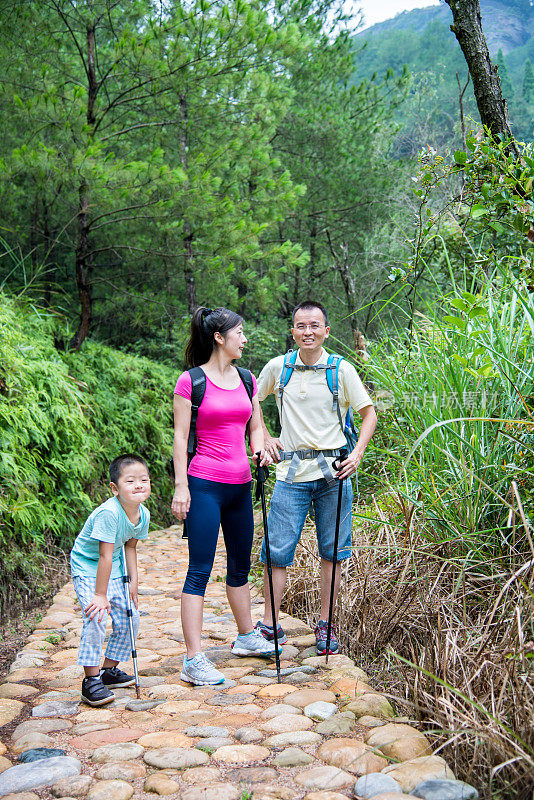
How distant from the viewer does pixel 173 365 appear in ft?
35.6

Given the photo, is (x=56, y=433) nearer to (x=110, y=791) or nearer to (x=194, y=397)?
(x=194, y=397)

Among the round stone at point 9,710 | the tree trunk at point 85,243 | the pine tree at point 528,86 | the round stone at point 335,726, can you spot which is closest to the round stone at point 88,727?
the round stone at point 9,710

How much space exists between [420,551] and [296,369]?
1.12 meters

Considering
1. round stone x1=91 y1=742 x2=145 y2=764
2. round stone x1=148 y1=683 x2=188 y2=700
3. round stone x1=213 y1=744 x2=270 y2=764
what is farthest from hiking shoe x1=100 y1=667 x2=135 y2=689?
round stone x1=213 y1=744 x2=270 y2=764

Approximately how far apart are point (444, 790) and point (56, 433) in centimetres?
Answer: 482

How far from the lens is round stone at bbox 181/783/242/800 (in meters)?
2.15

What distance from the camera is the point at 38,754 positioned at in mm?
2537

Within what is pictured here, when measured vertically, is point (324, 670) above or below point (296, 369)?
below

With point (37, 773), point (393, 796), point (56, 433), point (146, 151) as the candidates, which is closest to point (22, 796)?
point (37, 773)

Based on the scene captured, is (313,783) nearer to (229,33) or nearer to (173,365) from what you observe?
(229,33)

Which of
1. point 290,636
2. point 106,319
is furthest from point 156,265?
point 290,636

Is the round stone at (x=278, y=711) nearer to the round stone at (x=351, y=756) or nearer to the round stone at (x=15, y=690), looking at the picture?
the round stone at (x=351, y=756)

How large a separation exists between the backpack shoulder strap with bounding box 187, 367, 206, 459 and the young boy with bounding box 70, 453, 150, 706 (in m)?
0.26

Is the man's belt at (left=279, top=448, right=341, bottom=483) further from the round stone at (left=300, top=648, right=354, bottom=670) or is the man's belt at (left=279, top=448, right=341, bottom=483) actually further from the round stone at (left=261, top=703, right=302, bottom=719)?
the round stone at (left=261, top=703, right=302, bottom=719)
